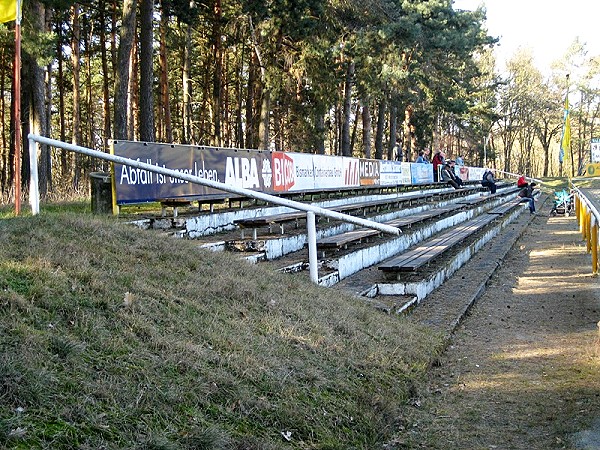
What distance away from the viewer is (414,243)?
1431cm

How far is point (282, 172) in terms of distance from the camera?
16.1 metres

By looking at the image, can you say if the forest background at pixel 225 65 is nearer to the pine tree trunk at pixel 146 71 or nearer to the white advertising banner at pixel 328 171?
the pine tree trunk at pixel 146 71

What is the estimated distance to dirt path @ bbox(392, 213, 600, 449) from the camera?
4.61m

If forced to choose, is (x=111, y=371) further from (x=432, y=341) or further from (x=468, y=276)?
(x=468, y=276)

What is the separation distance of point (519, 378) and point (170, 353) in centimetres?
378

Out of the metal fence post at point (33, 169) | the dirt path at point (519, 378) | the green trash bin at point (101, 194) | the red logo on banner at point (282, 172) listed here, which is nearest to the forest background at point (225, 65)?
the red logo on banner at point (282, 172)

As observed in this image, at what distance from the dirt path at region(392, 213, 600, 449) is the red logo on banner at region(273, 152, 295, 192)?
21.2ft

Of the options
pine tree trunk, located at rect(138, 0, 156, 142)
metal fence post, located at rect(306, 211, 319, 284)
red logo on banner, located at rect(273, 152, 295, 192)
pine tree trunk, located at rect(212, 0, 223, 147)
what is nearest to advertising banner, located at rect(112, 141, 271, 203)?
red logo on banner, located at rect(273, 152, 295, 192)

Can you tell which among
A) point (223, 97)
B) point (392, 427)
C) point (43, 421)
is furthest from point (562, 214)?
point (43, 421)

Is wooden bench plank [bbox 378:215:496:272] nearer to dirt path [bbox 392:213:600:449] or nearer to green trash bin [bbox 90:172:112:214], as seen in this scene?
dirt path [bbox 392:213:600:449]

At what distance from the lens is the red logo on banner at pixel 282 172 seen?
51.5ft

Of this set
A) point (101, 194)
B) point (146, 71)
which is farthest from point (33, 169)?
point (146, 71)

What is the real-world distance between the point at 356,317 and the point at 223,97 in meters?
33.8

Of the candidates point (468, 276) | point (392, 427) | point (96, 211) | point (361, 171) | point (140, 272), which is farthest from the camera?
point (361, 171)
